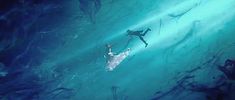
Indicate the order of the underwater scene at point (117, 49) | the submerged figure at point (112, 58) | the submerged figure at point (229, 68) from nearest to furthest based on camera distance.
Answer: the underwater scene at point (117, 49) → the submerged figure at point (112, 58) → the submerged figure at point (229, 68)

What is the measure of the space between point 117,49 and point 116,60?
2.72 ft

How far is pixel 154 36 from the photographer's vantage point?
8773 millimetres

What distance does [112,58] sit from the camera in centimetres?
906

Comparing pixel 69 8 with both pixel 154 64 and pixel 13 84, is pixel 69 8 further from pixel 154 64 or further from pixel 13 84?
pixel 154 64

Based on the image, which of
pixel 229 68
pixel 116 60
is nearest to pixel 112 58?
pixel 116 60

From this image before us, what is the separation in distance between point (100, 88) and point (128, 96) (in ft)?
5.73

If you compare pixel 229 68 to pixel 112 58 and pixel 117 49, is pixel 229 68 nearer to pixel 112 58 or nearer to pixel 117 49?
pixel 112 58

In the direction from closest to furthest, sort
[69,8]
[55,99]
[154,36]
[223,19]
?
[69,8] < [154,36] < [223,19] < [55,99]

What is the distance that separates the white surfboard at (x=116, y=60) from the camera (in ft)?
29.4

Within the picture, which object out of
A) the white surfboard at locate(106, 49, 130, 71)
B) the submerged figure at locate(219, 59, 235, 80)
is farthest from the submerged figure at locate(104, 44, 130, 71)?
the submerged figure at locate(219, 59, 235, 80)

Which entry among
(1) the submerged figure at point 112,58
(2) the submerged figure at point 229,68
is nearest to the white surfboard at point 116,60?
(1) the submerged figure at point 112,58

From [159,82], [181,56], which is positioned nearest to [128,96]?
[159,82]

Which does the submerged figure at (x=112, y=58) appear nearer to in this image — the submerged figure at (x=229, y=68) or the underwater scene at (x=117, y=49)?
the underwater scene at (x=117, y=49)

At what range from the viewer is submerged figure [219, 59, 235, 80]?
1120 cm
